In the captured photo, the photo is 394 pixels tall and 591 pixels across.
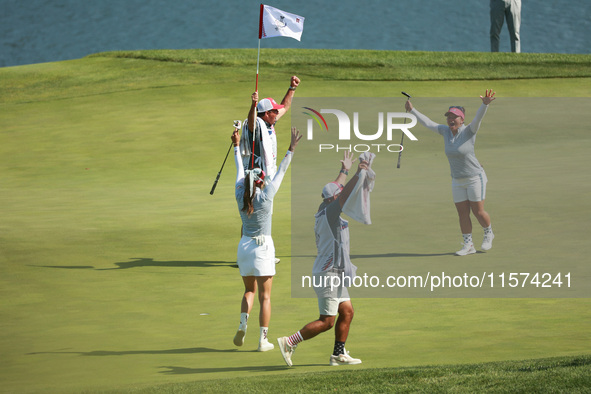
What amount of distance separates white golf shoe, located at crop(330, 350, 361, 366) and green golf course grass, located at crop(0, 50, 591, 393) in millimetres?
110

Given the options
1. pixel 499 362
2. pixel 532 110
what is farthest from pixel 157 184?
pixel 499 362

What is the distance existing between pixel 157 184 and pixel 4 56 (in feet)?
56.9

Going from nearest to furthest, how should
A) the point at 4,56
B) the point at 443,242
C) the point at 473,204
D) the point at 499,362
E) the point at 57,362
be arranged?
the point at 499,362
the point at 57,362
the point at 473,204
the point at 443,242
the point at 4,56

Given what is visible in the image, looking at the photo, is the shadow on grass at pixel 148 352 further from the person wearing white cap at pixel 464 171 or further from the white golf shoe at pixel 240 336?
the person wearing white cap at pixel 464 171

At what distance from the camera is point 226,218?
50.9ft

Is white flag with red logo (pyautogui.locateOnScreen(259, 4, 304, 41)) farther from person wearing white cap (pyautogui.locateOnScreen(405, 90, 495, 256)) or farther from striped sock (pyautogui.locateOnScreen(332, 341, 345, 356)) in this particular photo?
striped sock (pyautogui.locateOnScreen(332, 341, 345, 356))

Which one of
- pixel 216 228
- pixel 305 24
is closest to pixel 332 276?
pixel 216 228

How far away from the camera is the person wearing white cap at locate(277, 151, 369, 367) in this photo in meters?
7.83

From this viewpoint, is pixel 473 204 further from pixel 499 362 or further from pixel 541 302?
pixel 499 362

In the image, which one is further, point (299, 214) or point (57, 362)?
point (299, 214)

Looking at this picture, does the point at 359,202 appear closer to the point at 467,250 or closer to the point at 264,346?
the point at 264,346

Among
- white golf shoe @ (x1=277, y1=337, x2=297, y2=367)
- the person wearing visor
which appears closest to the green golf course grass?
white golf shoe @ (x1=277, y1=337, x2=297, y2=367)

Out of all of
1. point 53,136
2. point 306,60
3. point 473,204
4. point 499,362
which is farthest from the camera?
point 306,60

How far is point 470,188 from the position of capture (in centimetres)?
1224
